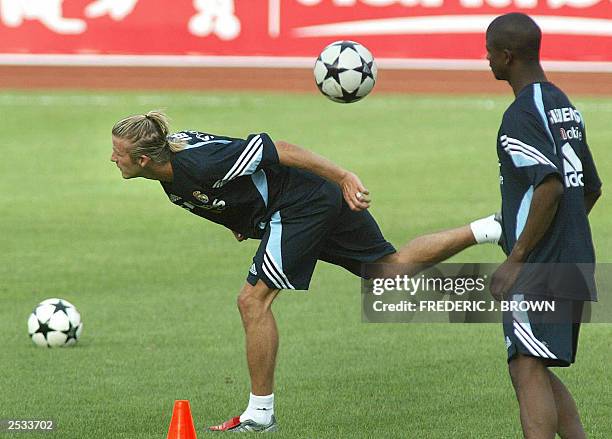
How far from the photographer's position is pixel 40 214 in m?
18.6

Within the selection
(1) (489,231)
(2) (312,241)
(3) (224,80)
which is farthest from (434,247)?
(3) (224,80)

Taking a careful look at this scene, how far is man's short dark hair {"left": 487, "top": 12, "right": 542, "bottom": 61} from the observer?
6.23 metres

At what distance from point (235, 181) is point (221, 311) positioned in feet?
13.8

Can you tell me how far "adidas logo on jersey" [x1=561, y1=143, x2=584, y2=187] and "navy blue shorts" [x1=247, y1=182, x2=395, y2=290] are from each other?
94.7 inches

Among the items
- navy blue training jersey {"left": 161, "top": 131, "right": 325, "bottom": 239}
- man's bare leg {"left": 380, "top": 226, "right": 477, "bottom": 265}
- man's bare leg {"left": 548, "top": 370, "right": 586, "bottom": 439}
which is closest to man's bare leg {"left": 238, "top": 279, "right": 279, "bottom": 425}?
navy blue training jersey {"left": 161, "top": 131, "right": 325, "bottom": 239}

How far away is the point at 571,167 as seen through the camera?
244 inches

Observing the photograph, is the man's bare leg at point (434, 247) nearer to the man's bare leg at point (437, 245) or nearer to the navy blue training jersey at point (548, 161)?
the man's bare leg at point (437, 245)

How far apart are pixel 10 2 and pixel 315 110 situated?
7.08m

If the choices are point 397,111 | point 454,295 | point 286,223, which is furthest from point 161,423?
point 397,111

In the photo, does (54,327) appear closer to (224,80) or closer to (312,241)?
(312,241)

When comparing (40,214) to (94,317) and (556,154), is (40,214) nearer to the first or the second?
(94,317)

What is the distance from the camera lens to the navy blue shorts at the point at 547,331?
6.18 meters

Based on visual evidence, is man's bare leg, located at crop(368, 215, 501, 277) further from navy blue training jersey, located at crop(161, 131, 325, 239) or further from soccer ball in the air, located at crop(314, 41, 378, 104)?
soccer ball in the air, located at crop(314, 41, 378, 104)

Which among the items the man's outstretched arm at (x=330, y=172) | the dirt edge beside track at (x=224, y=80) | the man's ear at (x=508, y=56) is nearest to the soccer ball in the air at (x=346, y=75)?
the man's outstretched arm at (x=330, y=172)
